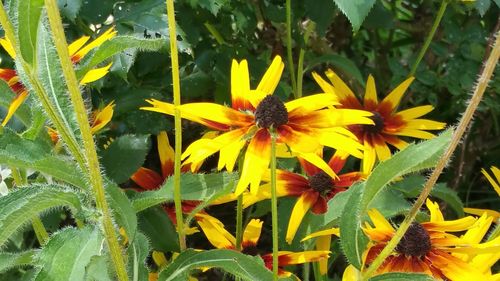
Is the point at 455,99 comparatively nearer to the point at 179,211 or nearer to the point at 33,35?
the point at 179,211

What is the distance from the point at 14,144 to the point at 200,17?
0.54m

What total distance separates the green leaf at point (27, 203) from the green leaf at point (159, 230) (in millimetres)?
263

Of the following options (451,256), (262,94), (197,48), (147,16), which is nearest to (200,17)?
(197,48)

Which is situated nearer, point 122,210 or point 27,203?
point 27,203

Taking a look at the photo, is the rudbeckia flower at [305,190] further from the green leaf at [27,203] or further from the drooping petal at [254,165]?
the green leaf at [27,203]

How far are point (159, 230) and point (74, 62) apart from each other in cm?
26

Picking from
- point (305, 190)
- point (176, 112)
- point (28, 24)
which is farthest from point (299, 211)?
point (28, 24)

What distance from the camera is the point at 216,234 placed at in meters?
1.20

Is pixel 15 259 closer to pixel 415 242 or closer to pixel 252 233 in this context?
pixel 252 233

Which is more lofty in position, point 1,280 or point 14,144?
point 14,144

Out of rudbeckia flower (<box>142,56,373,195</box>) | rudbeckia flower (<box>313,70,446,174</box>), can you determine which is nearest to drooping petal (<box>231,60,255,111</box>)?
rudbeckia flower (<box>142,56,373,195</box>)

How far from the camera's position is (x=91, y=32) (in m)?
1.41

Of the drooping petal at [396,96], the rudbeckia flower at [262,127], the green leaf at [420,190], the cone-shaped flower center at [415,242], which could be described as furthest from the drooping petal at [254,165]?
the drooping petal at [396,96]

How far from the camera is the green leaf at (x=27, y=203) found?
88 cm
